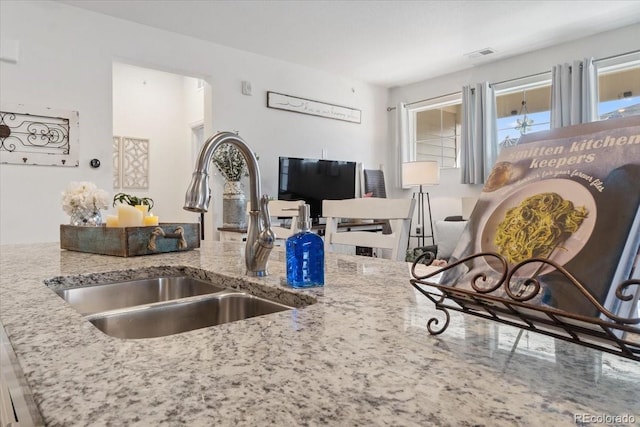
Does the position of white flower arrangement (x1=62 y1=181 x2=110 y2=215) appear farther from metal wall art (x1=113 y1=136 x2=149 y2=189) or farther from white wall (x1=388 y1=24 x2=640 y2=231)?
white wall (x1=388 y1=24 x2=640 y2=231)

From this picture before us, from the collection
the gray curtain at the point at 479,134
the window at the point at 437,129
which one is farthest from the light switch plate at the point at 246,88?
the gray curtain at the point at 479,134

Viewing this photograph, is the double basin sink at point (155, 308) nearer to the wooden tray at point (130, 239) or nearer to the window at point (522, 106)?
the wooden tray at point (130, 239)

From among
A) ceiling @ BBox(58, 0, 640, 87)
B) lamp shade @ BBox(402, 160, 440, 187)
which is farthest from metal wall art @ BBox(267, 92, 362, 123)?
lamp shade @ BBox(402, 160, 440, 187)

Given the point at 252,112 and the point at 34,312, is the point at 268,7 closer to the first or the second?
→ the point at 252,112

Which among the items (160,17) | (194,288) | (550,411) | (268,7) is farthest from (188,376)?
(160,17)

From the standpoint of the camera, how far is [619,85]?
4062 mm

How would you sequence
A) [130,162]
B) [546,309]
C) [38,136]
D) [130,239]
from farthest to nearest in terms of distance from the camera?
1. [130,162]
2. [38,136]
3. [130,239]
4. [546,309]

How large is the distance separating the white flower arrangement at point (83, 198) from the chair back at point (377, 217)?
0.87 m

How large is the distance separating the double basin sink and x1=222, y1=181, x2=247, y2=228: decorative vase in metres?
3.01

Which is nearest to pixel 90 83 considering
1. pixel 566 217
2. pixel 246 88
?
pixel 246 88

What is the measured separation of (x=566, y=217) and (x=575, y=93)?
14.9 ft

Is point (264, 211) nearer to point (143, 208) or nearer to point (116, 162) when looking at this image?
point (143, 208)

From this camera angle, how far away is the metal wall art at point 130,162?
5.37 m

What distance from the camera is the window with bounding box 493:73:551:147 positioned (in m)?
4.56
